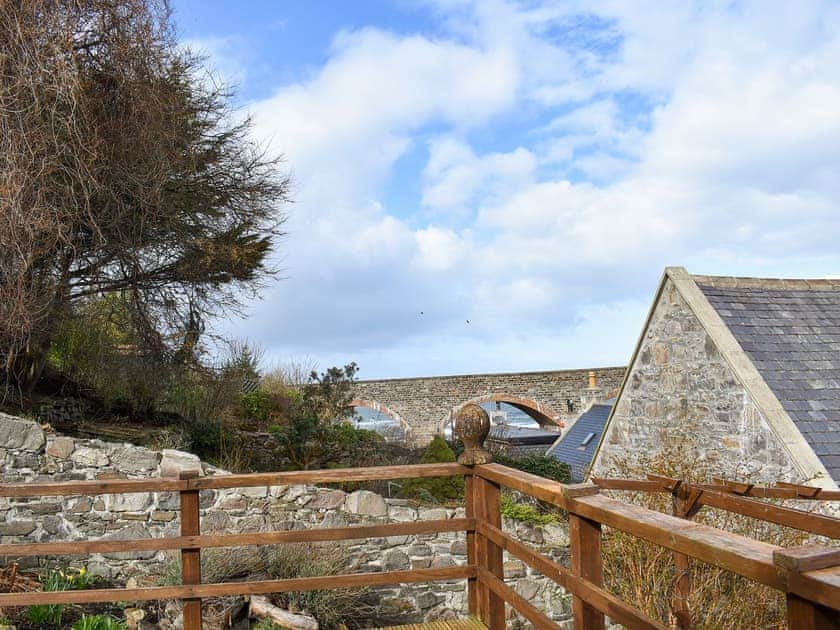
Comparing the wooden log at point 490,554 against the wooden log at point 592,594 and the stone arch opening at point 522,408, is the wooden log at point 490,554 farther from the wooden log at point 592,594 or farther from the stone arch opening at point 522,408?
the stone arch opening at point 522,408

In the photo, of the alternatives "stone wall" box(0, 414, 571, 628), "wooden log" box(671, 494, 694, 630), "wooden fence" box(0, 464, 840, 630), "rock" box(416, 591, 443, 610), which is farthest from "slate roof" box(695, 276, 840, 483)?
"wooden fence" box(0, 464, 840, 630)

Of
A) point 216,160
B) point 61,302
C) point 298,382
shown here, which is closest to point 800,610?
point 61,302

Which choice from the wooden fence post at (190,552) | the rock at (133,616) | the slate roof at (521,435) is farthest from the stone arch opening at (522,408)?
the wooden fence post at (190,552)

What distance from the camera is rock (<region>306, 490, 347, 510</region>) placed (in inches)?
275

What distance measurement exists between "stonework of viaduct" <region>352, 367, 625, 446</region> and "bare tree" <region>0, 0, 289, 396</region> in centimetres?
1212

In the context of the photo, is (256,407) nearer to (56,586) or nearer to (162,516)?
(162,516)

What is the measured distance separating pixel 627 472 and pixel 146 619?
4.83 meters

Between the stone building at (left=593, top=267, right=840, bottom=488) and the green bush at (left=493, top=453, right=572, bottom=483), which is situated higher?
the stone building at (left=593, top=267, right=840, bottom=488)

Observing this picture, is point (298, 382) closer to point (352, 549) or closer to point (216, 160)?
point (216, 160)

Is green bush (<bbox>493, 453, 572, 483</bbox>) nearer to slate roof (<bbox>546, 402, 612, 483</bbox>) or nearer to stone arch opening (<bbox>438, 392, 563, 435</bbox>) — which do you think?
slate roof (<bbox>546, 402, 612, 483</bbox>)

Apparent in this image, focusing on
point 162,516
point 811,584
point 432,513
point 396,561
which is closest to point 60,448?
point 162,516

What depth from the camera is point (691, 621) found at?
5.30 meters

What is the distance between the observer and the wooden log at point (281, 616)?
4.97 meters

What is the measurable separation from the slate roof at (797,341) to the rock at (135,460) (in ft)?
21.5
